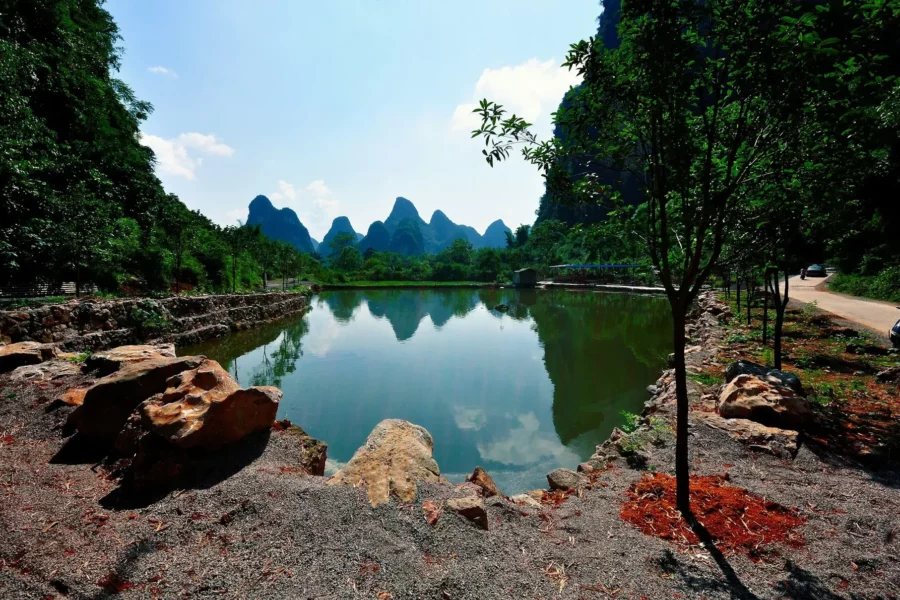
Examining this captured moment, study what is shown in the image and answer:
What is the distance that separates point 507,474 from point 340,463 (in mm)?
2473

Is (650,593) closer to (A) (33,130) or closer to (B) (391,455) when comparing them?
(B) (391,455)

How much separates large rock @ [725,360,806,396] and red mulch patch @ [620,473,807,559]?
7.70 feet

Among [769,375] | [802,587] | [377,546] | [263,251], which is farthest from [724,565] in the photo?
[263,251]

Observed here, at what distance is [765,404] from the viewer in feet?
15.3

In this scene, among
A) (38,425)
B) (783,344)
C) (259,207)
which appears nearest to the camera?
(38,425)

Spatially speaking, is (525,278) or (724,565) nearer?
(724,565)

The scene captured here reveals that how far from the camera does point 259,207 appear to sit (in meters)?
193

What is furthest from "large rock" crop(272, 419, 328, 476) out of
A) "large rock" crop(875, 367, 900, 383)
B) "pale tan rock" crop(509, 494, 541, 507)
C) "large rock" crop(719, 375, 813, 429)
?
"large rock" crop(875, 367, 900, 383)

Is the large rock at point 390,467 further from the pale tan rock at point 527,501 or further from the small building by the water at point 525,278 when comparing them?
the small building by the water at point 525,278

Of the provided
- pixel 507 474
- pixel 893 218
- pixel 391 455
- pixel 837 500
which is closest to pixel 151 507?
pixel 391 455

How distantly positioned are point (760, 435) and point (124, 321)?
1497cm

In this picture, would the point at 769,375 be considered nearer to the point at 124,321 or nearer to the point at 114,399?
the point at 114,399

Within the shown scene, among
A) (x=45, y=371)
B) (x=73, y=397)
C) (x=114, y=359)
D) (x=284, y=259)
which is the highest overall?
(x=284, y=259)

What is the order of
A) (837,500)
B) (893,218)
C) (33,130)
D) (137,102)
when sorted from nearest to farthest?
(837,500), (893,218), (33,130), (137,102)
